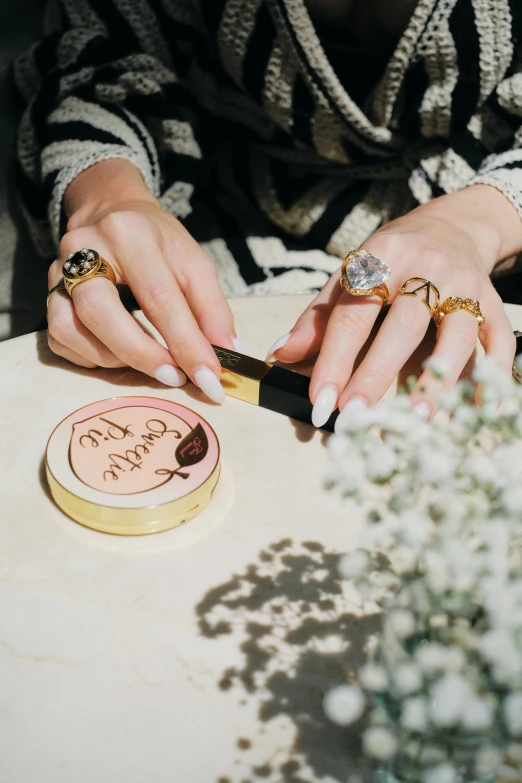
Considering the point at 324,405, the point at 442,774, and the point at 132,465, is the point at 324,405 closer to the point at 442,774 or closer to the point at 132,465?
the point at 132,465

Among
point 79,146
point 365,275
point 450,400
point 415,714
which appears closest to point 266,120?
point 79,146

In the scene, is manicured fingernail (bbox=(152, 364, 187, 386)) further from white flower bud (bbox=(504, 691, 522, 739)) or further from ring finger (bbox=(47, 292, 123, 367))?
white flower bud (bbox=(504, 691, 522, 739))

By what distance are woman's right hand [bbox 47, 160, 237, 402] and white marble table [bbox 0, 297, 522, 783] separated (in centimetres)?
11

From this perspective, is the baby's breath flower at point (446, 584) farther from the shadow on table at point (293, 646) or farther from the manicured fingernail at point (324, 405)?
the manicured fingernail at point (324, 405)

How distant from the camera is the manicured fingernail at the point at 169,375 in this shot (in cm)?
65

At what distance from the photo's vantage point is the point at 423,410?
56cm

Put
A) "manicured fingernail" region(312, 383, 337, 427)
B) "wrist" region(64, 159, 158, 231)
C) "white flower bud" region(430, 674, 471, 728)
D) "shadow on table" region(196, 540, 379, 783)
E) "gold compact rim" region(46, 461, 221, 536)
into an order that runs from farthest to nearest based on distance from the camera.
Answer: "wrist" region(64, 159, 158, 231) < "manicured fingernail" region(312, 383, 337, 427) < "gold compact rim" region(46, 461, 221, 536) < "shadow on table" region(196, 540, 379, 783) < "white flower bud" region(430, 674, 471, 728)

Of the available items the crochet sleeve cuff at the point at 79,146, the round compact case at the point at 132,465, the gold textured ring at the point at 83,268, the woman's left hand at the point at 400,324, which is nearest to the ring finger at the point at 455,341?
the woman's left hand at the point at 400,324

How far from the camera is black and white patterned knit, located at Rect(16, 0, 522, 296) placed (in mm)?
858

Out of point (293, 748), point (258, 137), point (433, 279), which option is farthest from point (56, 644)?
point (258, 137)

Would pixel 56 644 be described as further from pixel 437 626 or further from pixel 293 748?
pixel 437 626

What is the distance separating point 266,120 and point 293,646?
0.83m

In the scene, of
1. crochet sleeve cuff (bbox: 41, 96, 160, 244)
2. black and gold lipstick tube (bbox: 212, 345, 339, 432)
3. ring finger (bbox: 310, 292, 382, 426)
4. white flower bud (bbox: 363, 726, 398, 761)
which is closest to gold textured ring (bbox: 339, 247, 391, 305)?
ring finger (bbox: 310, 292, 382, 426)

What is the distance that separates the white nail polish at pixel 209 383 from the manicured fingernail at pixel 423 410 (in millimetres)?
192
